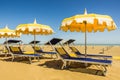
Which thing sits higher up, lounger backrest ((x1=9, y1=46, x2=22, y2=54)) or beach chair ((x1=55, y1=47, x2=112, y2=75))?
lounger backrest ((x1=9, y1=46, x2=22, y2=54))

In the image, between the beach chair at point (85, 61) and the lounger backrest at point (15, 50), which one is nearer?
the beach chair at point (85, 61)

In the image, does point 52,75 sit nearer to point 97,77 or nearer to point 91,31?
point 97,77

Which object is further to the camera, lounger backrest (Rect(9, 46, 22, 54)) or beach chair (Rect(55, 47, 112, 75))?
lounger backrest (Rect(9, 46, 22, 54))

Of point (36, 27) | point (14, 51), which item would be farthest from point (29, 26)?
point (14, 51)

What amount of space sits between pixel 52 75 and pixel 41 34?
6.80 meters

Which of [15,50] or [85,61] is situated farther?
[15,50]

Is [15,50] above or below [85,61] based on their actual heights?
above

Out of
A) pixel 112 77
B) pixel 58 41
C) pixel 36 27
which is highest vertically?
pixel 36 27

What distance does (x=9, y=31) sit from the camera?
12.8 metres

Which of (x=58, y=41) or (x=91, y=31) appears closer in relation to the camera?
(x=58, y=41)

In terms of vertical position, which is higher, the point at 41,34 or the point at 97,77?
the point at 41,34

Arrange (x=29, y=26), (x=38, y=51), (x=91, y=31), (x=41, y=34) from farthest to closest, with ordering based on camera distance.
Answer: (x=41, y=34), (x=38, y=51), (x=91, y=31), (x=29, y=26)

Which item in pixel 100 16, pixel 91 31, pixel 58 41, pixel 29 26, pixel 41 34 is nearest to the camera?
pixel 100 16

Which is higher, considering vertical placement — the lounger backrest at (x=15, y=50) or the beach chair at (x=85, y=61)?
the lounger backrest at (x=15, y=50)
